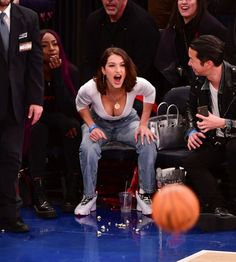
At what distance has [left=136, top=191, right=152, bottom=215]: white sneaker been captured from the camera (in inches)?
185

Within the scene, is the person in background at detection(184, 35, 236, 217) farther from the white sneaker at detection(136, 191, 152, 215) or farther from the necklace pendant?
the necklace pendant

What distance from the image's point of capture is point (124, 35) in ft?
16.7

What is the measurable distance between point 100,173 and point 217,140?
131 cm

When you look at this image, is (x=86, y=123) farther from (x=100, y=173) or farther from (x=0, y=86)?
(x=0, y=86)

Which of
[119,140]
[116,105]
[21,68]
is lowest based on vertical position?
[119,140]

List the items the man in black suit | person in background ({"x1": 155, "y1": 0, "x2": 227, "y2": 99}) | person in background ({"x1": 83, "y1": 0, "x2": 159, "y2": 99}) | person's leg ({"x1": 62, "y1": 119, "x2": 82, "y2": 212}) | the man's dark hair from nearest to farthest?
the man in black suit
the man's dark hair
person in background ({"x1": 155, "y1": 0, "x2": 227, "y2": 99})
person's leg ({"x1": 62, "y1": 119, "x2": 82, "y2": 212})
person in background ({"x1": 83, "y1": 0, "x2": 159, "y2": 99})

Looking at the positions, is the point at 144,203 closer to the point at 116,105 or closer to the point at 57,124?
the point at 116,105

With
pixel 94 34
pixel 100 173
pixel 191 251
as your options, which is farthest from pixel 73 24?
pixel 191 251

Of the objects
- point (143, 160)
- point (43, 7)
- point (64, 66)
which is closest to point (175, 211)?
point (143, 160)

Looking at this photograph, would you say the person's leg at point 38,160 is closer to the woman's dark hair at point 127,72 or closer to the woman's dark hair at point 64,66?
the woman's dark hair at point 64,66

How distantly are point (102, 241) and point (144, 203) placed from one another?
34.8 inches

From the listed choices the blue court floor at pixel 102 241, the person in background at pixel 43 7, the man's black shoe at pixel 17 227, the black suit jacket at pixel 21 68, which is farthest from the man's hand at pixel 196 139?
the person in background at pixel 43 7

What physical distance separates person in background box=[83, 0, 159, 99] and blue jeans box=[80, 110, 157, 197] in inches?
20.4

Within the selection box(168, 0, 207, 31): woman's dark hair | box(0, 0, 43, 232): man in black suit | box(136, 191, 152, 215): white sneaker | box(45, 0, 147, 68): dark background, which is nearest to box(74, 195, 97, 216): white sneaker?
box(136, 191, 152, 215): white sneaker
